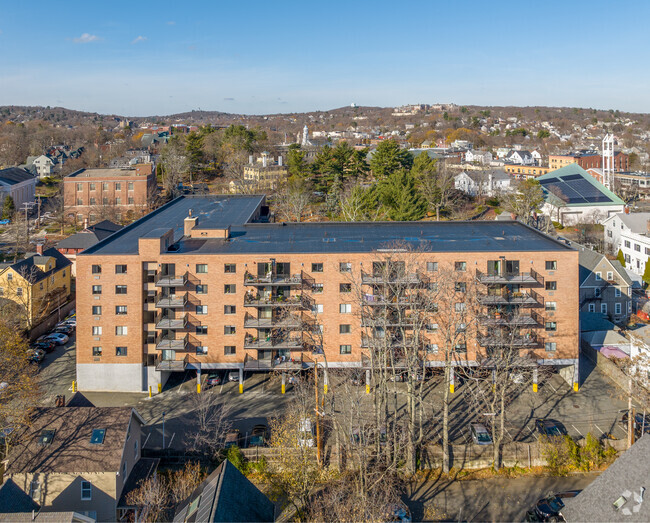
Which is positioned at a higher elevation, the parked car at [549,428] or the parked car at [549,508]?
the parked car at [549,428]

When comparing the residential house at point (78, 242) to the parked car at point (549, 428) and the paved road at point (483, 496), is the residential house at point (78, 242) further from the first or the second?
the parked car at point (549, 428)

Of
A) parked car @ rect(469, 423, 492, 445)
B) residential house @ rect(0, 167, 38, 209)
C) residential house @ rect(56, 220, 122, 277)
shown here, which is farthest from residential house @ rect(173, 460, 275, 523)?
residential house @ rect(0, 167, 38, 209)

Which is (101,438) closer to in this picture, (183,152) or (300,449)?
(300,449)

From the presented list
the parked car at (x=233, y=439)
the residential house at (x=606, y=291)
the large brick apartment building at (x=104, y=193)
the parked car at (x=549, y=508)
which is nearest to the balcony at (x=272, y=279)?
the parked car at (x=233, y=439)

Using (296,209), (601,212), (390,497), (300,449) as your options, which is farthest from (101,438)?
(601,212)

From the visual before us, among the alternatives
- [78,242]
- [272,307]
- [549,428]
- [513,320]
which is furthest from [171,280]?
[78,242]

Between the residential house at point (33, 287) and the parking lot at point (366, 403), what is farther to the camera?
the residential house at point (33, 287)

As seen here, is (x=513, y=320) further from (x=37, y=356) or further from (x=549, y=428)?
(x=37, y=356)
